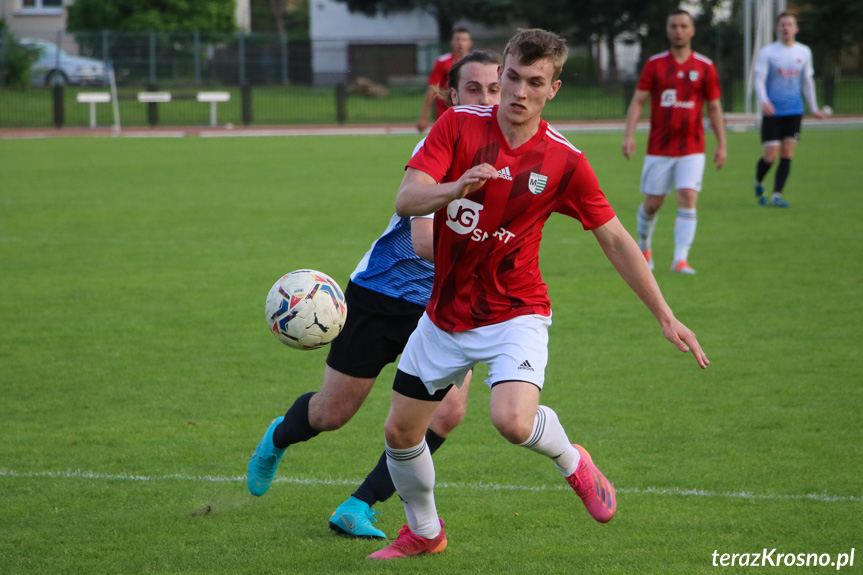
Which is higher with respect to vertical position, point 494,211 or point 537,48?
point 537,48

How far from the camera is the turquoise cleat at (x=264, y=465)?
14.3 ft

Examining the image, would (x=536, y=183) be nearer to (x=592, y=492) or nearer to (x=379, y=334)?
(x=379, y=334)

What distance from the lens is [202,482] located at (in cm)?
474

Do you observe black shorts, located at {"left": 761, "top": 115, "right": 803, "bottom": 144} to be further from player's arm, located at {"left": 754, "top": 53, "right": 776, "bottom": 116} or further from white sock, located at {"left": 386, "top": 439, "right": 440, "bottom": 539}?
white sock, located at {"left": 386, "top": 439, "right": 440, "bottom": 539}

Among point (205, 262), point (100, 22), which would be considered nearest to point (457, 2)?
point (100, 22)

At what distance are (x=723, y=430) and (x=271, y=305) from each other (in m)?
2.64

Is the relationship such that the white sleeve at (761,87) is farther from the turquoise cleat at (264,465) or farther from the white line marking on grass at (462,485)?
the turquoise cleat at (264,465)

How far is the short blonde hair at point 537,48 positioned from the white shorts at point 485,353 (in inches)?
36.2

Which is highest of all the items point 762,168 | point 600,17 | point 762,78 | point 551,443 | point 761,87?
point 600,17

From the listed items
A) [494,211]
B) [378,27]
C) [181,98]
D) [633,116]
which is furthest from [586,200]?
[378,27]

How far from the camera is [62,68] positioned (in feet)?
127

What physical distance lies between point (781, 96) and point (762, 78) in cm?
41

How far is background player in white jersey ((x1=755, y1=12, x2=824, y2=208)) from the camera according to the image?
556 inches

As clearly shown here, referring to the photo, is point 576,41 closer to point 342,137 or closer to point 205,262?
point 342,137
